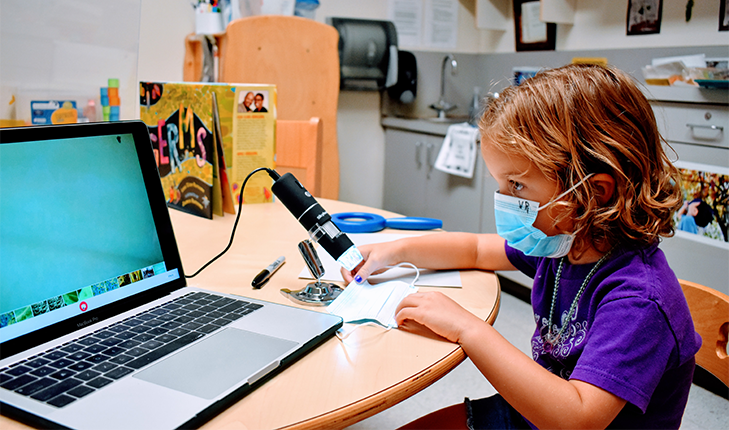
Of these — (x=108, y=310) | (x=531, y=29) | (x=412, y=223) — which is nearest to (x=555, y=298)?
(x=412, y=223)

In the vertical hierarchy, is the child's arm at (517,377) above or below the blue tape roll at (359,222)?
below

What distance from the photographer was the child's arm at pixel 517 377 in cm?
65

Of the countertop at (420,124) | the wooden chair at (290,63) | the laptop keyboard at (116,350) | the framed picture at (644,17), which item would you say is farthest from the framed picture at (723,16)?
the laptop keyboard at (116,350)

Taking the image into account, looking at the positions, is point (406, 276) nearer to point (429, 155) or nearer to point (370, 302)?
point (370, 302)

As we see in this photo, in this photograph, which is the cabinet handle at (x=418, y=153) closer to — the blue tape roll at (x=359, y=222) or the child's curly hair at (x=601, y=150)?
the blue tape roll at (x=359, y=222)

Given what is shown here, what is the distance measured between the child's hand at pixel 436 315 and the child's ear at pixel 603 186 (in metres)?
0.26

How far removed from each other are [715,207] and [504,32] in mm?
2030

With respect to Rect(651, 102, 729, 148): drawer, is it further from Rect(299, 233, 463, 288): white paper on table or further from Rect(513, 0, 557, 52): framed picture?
Rect(299, 233, 463, 288): white paper on table

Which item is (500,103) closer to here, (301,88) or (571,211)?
(571,211)

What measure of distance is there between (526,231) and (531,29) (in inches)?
107

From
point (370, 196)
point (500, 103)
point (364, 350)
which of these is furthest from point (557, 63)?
point (364, 350)

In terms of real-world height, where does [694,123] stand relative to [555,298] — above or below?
above

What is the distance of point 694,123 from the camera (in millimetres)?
1982

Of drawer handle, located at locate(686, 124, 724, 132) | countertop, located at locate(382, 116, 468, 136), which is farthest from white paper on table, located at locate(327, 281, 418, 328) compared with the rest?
countertop, located at locate(382, 116, 468, 136)
